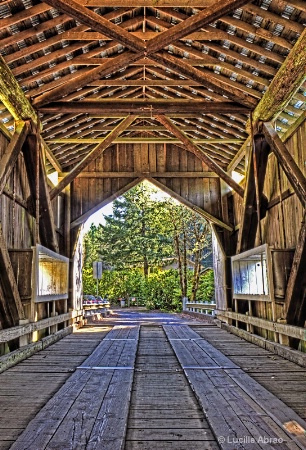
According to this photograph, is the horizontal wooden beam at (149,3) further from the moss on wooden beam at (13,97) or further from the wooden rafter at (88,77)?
the moss on wooden beam at (13,97)

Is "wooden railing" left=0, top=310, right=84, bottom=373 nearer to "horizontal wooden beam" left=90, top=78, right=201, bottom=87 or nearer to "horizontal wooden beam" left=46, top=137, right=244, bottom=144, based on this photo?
"horizontal wooden beam" left=46, top=137, right=244, bottom=144

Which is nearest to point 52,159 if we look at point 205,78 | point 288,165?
point 205,78

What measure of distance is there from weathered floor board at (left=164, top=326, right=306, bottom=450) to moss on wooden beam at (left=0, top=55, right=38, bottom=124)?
14.6ft

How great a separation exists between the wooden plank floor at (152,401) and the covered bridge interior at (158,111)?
0.88m

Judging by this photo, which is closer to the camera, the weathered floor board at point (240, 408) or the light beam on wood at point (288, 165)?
the weathered floor board at point (240, 408)

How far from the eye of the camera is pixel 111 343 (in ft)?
21.9

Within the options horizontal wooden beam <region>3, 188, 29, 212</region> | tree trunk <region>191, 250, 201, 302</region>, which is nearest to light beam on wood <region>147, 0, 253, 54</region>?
horizontal wooden beam <region>3, 188, 29, 212</region>

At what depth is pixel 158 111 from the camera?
755cm

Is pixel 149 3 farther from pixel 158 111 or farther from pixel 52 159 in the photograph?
pixel 52 159

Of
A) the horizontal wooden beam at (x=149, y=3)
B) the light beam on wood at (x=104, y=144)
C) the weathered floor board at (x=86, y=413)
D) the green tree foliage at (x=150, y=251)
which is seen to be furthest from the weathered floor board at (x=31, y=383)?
the green tree foliage at (x=150, y=251)

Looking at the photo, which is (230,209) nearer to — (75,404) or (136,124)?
(136,124)

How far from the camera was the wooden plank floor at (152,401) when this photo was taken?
2.40 m

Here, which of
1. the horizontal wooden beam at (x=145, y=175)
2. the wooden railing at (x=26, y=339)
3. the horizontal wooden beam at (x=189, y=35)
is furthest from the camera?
the horizontal wooden beam at (x=145, y=175)

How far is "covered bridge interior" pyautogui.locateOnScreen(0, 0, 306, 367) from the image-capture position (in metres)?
5.13
